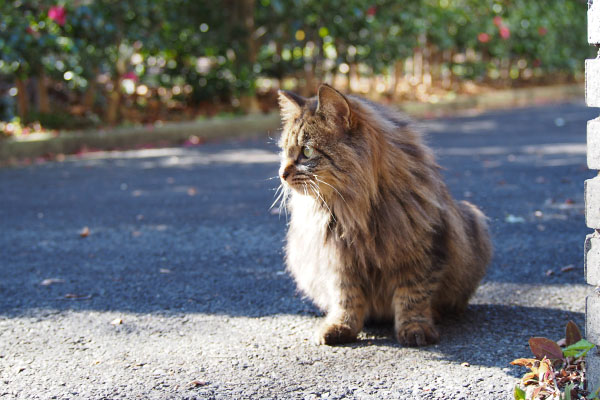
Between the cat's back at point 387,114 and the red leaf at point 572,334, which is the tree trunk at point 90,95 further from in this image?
the red leaf at point 572,334

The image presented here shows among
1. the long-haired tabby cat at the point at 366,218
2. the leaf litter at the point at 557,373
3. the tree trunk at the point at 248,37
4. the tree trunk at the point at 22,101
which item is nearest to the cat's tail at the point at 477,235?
the long-haired tabby cat at the point at 366,218

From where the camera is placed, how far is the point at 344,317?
316 centimetres

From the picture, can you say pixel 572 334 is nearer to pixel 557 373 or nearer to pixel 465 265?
pixel 557 373

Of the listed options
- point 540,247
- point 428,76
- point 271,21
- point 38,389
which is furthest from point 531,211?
point 428,76

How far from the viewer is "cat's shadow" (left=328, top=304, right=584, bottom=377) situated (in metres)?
2.94

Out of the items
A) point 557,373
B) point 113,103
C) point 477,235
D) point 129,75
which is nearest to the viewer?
point 557,373

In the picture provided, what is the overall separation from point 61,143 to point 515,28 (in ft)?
34.1

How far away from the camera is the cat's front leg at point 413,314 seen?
10.1 ft

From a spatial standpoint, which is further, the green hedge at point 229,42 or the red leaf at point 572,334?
the green hedge at point 229,42

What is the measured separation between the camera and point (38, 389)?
272 cm

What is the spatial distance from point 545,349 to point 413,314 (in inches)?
29.5

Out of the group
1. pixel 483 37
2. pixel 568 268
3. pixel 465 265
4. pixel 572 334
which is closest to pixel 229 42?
pixel 483 37

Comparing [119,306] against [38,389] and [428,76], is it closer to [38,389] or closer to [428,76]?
[38,389]

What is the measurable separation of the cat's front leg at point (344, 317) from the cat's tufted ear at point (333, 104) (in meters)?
0.77
